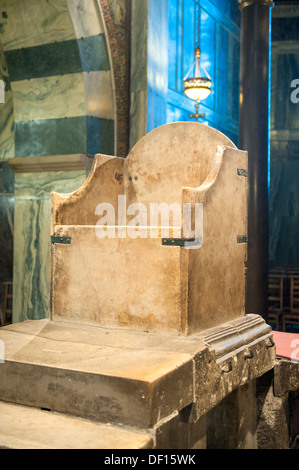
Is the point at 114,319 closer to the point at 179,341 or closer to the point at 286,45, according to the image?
the point at 179,341

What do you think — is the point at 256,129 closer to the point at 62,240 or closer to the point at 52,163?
the point at 52,163

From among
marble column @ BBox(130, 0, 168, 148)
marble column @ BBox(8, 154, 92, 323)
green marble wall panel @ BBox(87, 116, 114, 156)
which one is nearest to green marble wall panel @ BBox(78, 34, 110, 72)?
marble column @ BBox(130, 0, 168, 148)

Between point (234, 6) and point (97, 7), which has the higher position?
point (234, 6)

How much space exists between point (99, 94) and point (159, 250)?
3.03 meters

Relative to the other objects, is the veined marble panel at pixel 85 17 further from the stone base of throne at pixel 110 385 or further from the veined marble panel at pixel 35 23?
the stone base of throne at pixel 110 385

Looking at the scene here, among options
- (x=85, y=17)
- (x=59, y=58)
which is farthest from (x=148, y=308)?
(x=85, y=17)

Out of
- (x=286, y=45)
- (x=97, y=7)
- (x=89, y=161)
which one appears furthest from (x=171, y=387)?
(x=286, y=45)

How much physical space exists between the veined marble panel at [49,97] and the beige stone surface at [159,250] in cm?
184

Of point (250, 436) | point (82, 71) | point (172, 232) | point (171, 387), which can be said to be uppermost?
point (82, 71)

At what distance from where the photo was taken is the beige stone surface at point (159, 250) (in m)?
2.56

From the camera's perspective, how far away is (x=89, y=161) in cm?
494

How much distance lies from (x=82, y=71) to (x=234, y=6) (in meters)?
7.61
